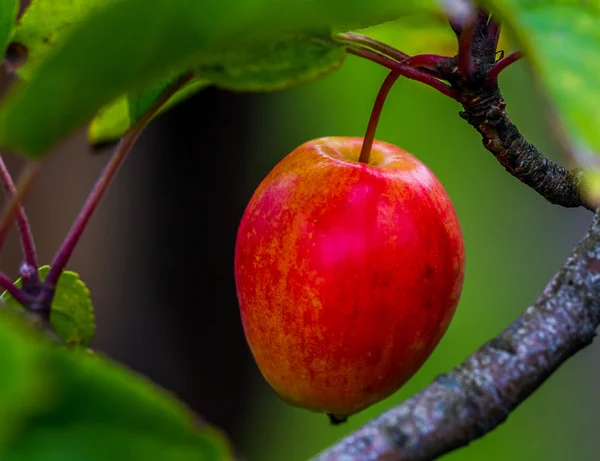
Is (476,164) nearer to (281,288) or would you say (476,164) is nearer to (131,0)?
(281,288)

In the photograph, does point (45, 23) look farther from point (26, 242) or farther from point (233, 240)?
point (233, 240)

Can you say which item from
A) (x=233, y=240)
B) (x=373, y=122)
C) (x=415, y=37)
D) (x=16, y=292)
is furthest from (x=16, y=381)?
(x=233, y=240)

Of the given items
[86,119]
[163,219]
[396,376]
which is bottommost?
[163,219]

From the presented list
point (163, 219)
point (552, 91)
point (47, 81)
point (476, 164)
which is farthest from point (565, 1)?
point (476, 164)

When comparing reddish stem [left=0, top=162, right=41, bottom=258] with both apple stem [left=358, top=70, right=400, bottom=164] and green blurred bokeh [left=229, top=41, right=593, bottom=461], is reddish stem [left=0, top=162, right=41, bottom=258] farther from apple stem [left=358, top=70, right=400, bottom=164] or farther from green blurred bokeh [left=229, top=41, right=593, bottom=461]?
green blurred bokeh [left=229, top=41, right=593, bottom=461]

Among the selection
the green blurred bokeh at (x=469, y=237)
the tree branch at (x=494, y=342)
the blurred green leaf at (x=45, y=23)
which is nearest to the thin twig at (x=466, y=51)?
the tree branch at (x=494, y=342)
